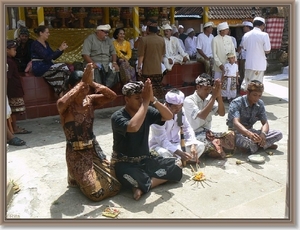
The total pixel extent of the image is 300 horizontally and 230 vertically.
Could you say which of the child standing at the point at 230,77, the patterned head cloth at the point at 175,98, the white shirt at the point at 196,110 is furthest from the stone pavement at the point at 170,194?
the child standing at the point at 230,77

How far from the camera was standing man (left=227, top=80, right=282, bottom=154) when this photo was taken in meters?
4.94

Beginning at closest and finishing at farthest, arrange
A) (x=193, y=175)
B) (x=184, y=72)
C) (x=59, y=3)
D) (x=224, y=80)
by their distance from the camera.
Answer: (x=59, y=3)
(x=193, y=175)
(x=224, y=80)
(x=184, y=72)

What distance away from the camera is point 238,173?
4527mm

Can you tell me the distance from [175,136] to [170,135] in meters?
0.07

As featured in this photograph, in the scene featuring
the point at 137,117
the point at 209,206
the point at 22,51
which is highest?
the point at 22,51

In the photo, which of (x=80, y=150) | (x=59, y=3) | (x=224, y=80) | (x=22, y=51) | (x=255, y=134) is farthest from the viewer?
(x=224, y=80)

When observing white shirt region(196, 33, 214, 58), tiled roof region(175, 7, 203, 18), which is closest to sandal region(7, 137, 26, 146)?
white shirt region(196, 33, 214, 58)

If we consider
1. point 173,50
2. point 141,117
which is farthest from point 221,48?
point 141,117

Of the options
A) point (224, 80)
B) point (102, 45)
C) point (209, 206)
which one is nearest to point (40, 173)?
point (209, 206)

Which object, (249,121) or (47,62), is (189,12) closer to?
(47,62)

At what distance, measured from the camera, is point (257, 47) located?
7578 millimetres

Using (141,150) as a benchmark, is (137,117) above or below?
above

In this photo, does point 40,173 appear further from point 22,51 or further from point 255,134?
point 22,51

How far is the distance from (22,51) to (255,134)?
4980 mm
